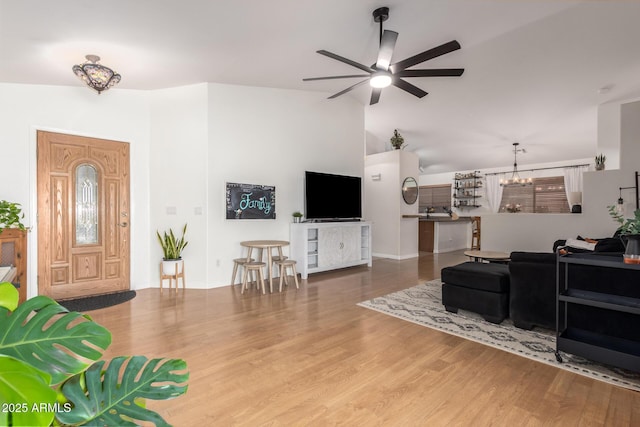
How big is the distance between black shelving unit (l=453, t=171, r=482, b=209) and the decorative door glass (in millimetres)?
10055

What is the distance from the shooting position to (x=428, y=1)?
2.85 m

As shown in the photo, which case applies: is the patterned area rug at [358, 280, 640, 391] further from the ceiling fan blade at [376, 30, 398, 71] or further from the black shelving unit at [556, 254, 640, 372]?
the ceiling fan blade at [376, 30, 398, 71]

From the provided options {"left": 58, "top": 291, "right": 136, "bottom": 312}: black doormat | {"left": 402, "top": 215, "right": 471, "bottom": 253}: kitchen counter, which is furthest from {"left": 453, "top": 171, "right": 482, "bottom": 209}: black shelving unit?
{"left": 58, "top": 291, "right": 136, "bottom": 312}: black doormat

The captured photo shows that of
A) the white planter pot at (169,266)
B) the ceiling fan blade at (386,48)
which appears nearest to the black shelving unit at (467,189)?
the ceiling fan blade at (386,48)

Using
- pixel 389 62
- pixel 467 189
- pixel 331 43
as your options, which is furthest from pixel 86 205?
pixel 467 189

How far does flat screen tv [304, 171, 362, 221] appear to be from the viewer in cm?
521

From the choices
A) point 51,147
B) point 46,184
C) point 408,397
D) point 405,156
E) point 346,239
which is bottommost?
point 408,397

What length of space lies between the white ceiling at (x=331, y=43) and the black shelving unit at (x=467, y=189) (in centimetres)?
447

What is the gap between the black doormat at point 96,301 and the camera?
3471 mm

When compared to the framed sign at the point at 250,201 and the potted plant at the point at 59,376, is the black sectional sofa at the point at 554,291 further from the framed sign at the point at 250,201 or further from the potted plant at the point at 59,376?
the framed sign at the point at 250,201

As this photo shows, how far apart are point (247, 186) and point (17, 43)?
107 inches

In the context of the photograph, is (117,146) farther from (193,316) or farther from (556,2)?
(556,2)

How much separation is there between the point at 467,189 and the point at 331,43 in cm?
859

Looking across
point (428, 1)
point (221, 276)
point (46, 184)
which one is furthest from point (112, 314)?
point (428, 1)
